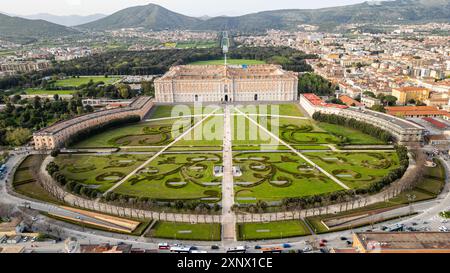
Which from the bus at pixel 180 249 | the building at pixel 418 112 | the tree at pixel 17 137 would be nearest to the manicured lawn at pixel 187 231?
the bus at pixel 180 249

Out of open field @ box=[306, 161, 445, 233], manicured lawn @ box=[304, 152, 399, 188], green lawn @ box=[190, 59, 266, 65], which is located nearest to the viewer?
open field @ box=[306, 161, 445, 233]

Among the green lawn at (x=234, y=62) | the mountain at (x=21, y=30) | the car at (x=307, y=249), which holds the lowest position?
the car at (x=307, y=249)

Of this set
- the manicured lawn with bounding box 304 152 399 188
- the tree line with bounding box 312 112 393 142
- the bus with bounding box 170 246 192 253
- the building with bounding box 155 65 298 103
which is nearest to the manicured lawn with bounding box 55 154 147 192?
the bus with bounding box 170 246 192 253

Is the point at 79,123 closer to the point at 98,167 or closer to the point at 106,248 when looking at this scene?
the point at 98,167

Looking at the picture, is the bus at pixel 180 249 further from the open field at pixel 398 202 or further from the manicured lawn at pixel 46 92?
the manicured lawn at pixel 46 92

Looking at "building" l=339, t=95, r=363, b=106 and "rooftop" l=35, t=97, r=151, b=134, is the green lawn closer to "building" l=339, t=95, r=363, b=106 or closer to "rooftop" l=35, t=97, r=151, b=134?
"building" l=339, t=95, r=363, b=106

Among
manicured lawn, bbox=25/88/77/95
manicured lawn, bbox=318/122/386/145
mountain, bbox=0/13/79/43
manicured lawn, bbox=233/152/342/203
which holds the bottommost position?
manicured lawn, bbox=233/152/342/203
